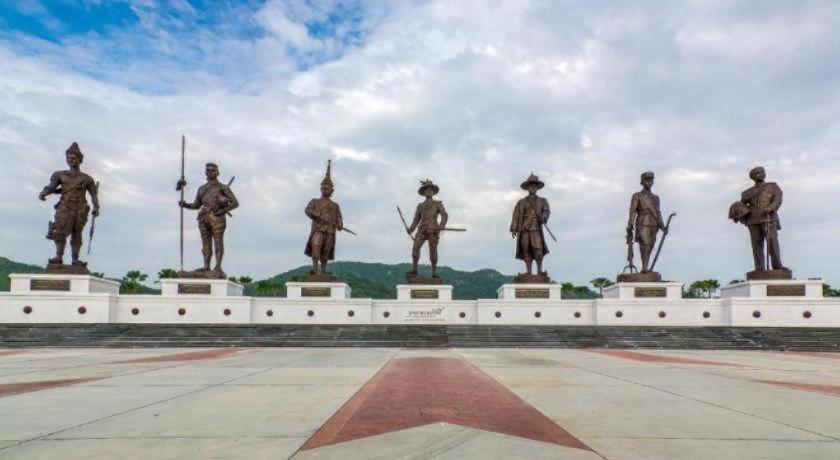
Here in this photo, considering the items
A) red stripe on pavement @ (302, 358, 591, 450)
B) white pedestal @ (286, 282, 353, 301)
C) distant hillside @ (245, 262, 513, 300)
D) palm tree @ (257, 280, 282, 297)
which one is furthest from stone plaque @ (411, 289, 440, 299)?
palm tree @ (257, 280, 282, 297)

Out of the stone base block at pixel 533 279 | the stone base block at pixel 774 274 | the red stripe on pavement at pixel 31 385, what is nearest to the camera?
the red stripe on pavement at pixel 31 385

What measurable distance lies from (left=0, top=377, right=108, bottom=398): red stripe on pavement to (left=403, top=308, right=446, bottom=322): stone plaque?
55.0 ft

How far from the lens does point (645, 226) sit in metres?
24.2

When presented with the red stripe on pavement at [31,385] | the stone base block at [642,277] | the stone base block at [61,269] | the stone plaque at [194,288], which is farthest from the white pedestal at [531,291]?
the stone base block at [61,269]

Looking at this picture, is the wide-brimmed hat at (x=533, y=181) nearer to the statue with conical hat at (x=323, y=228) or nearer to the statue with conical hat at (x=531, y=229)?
the statue with conical hat at (x=531, y=229)

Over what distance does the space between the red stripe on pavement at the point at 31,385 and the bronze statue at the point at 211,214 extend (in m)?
16.5

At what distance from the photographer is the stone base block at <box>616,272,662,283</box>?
23984mm

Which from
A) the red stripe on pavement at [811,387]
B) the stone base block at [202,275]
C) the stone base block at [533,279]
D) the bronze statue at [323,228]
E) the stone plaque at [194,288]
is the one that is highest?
the bronze statue at [323,228]

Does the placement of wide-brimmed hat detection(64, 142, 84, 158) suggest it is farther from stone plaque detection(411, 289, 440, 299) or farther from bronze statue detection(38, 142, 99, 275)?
stone plaque detection(411, 289, 440, 299)

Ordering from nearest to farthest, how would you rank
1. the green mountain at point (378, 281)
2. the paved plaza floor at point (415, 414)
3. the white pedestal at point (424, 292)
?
the paved plaza floor at point (415, 414)
the white pedestal at point (424, 292)
the green mountain at point (378, 281)

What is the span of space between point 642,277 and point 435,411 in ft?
70.7

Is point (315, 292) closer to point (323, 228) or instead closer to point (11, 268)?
point (323, 228)

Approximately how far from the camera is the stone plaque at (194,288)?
76.2 feet

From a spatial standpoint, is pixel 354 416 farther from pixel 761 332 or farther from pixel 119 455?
pixel 761 332
